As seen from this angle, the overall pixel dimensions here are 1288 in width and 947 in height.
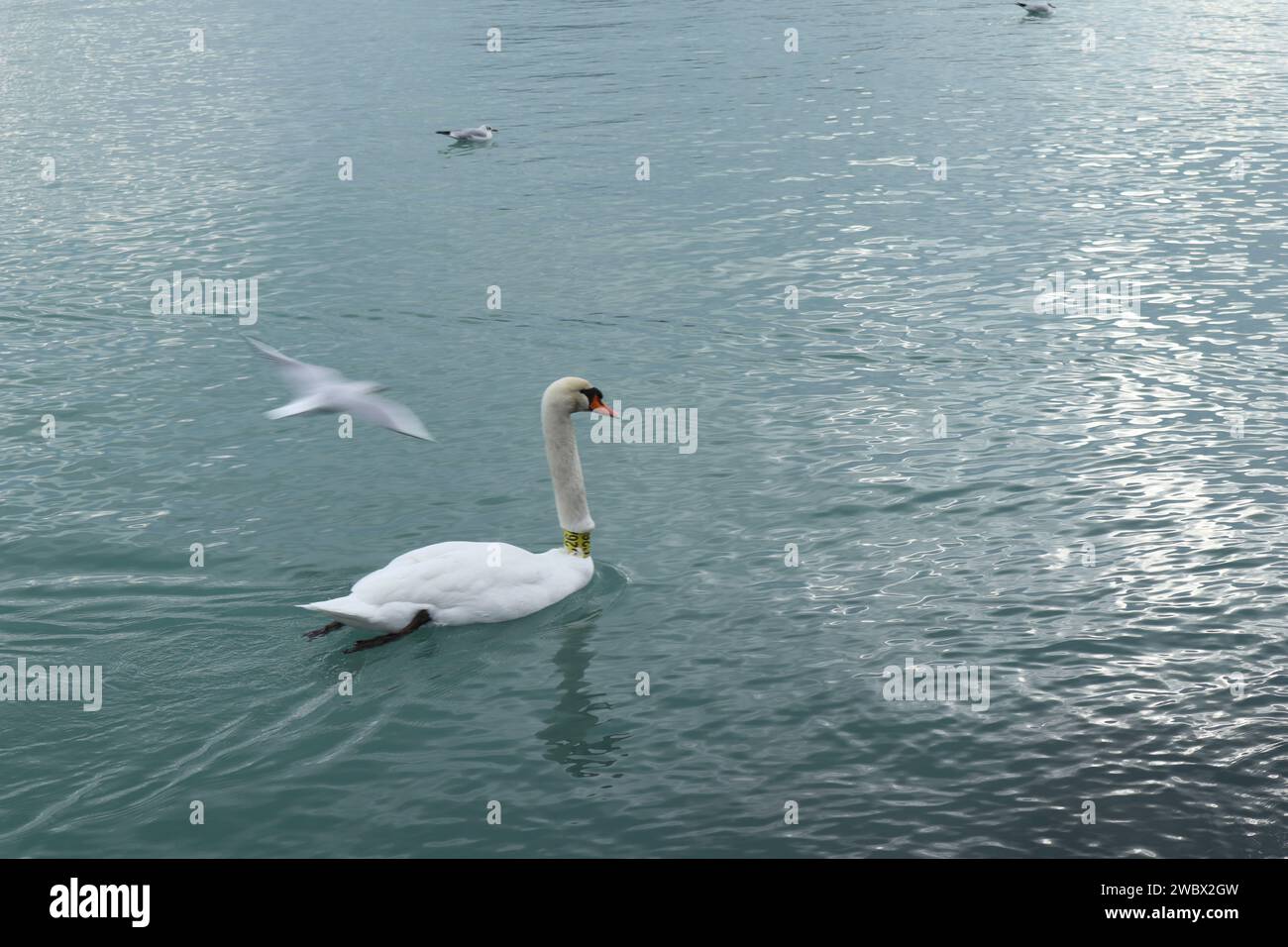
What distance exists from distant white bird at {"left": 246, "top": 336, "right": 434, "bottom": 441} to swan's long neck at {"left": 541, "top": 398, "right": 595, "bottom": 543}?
1231mm

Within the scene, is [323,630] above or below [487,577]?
below

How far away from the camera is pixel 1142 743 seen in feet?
38.3

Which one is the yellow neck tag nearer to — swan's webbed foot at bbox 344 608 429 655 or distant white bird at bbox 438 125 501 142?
swan's webbed foot at bbox 344 608 429 655

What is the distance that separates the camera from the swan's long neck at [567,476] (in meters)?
14.5

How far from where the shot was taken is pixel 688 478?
57.5ft

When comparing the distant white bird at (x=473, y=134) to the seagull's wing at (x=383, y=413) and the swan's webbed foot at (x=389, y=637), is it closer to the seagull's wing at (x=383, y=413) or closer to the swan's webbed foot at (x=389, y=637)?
the seagull's wing at (x=383, y=413)

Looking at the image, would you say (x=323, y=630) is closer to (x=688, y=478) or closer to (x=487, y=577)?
(x=487, y=577)

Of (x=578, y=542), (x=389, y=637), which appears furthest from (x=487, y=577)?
(x=578, y=542)

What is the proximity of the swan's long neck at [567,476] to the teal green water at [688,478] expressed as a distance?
0.66 metres

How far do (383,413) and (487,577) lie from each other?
1998mm

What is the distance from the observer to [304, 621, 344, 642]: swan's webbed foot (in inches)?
529

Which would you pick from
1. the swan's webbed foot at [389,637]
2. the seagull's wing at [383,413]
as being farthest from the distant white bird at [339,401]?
the swan's webbed foot at [389,637]
